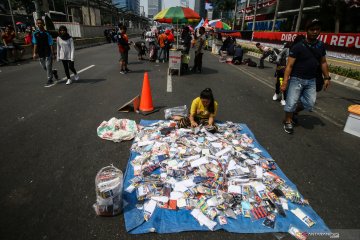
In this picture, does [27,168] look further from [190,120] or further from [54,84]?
[54,84]

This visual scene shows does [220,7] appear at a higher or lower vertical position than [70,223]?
higher

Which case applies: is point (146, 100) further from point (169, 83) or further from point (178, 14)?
point (178, 14)

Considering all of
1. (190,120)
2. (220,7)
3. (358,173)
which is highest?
(220,7)

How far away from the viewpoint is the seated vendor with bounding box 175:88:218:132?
179 inches

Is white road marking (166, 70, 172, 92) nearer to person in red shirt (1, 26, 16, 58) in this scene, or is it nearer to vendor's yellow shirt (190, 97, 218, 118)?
vendor's yellow shirt (190, 97, 218, 118)

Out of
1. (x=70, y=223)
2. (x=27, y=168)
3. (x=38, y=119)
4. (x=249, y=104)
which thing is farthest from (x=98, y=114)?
(x=249, y=104)

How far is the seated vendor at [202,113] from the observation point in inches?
179

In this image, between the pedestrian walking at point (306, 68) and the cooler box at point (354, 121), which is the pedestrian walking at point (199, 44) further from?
the cooler box at point (354, 121)

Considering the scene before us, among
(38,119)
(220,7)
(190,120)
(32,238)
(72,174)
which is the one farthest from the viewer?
(220,7)

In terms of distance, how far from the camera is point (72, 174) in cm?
338

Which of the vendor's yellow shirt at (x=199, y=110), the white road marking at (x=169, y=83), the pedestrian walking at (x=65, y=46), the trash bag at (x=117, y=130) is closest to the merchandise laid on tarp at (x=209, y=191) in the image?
the trash bag at (x=117, y=130)

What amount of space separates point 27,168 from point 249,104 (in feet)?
19.2

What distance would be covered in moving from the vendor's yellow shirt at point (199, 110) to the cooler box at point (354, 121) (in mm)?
3141

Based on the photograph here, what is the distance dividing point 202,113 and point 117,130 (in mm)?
1792
